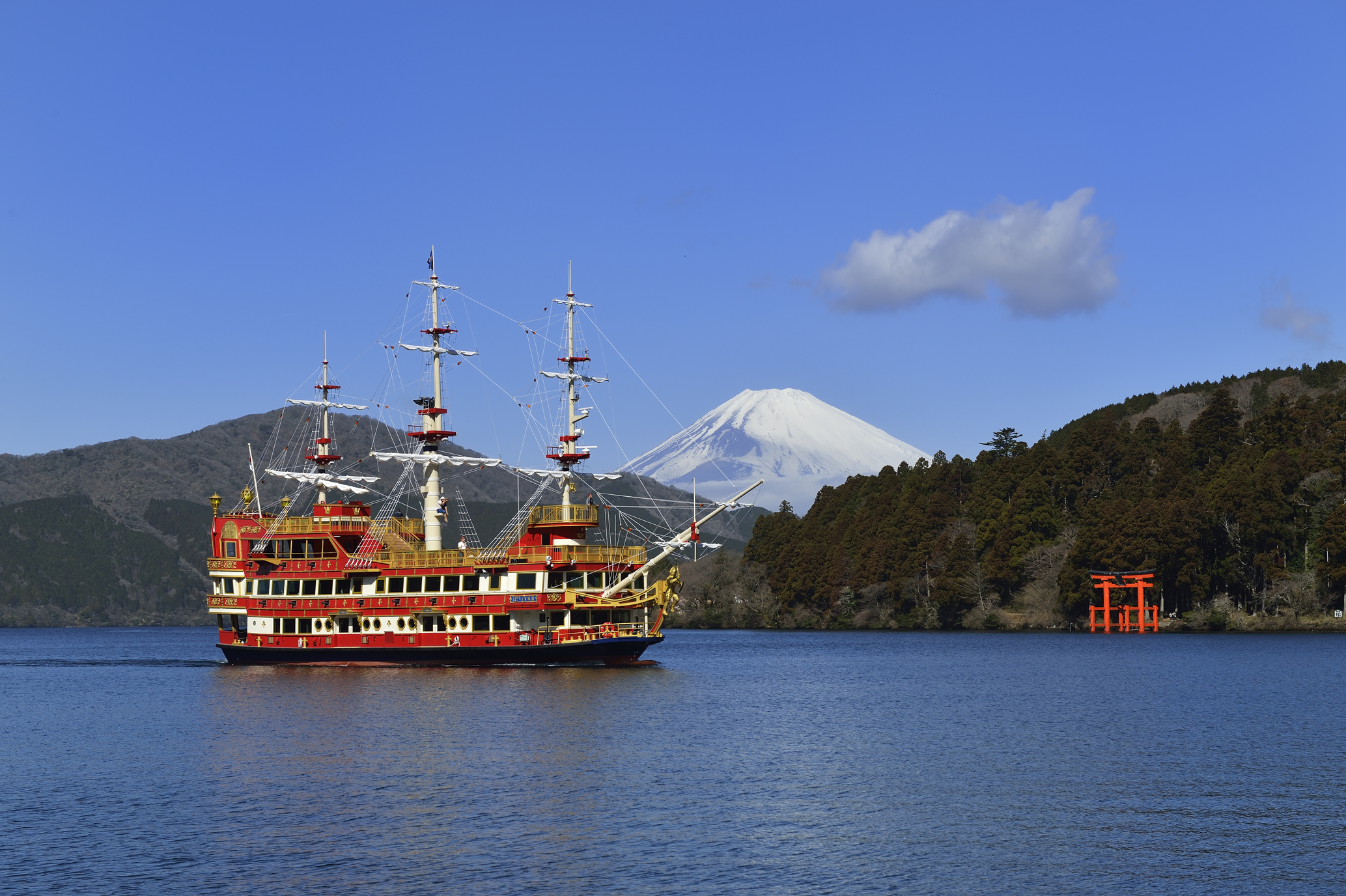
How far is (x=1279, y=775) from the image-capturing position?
3928 centimetres

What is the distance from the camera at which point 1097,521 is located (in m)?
128

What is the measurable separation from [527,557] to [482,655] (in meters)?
6.49

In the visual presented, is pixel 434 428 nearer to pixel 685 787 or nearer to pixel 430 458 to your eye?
pixel 430 458

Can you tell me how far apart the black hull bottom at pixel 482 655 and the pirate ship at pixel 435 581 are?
0.09 meters

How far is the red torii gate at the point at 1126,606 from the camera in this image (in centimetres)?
→ 11844

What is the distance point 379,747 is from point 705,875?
2081 cm

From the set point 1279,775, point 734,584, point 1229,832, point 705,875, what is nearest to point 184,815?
point 705,875

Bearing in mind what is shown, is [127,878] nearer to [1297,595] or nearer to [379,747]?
[379,747]

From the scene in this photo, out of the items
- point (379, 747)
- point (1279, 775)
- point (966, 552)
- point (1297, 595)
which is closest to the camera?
point (1279, 775)

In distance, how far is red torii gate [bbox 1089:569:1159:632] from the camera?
118438 millimetres

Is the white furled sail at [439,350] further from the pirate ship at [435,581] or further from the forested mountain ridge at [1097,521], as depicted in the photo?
the forested mountain ridge at [1097,521]

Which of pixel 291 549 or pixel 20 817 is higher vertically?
pixel 291 549

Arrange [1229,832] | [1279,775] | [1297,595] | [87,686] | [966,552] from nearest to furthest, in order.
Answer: [1229,832] < [1279,775] < [87,686] < [1297,595] < [966,552]

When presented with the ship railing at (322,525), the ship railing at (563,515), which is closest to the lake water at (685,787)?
the ship railing at (563,515)
